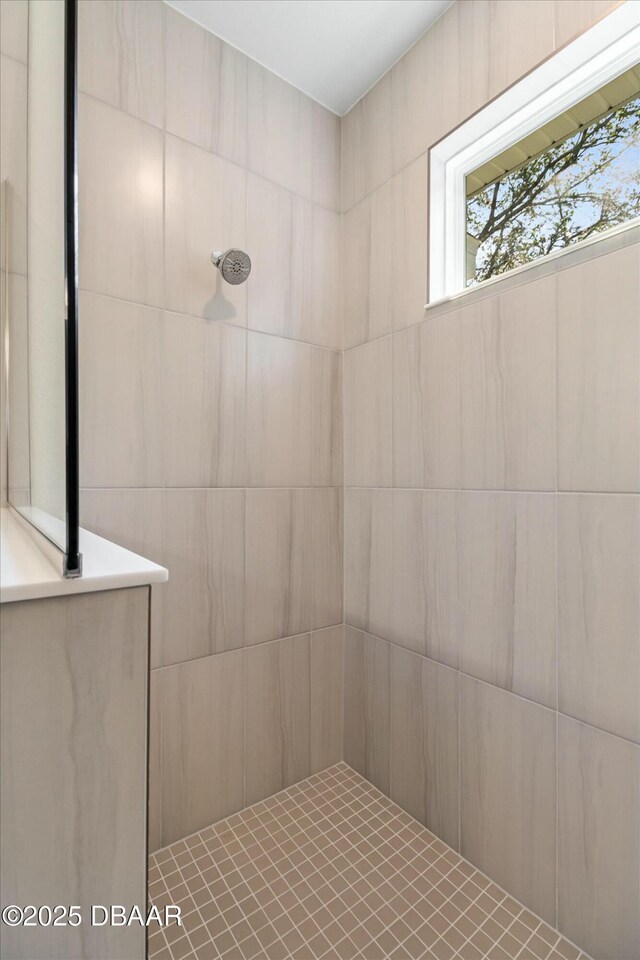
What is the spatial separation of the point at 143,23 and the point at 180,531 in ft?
4.64

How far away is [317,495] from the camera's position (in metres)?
1.67

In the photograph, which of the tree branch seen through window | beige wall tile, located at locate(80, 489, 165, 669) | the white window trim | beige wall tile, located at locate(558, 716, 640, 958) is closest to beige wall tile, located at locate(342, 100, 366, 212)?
the white window trim

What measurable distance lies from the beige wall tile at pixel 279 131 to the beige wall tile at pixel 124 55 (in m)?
0.30

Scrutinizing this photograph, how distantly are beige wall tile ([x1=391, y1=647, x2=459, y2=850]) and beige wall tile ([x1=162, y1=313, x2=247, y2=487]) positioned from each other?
806 millimetres

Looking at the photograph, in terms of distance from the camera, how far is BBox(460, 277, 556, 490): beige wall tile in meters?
1.12

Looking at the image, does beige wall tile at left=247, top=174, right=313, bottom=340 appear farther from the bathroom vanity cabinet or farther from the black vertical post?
the bathroom vanity cabinet

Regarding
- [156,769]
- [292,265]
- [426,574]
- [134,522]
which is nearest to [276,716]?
[156,769]

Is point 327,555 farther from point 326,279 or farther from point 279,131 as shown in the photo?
point 279,131

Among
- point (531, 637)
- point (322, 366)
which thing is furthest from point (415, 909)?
point (322, 366)

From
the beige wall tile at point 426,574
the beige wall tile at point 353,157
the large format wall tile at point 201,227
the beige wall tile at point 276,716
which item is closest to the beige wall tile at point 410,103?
the beige wall tile at point 353,157

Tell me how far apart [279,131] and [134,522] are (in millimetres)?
1377

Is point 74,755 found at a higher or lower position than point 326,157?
lower

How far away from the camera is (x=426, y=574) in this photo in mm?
1409

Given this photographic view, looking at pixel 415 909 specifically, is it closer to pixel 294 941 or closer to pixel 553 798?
pixel 294 941
